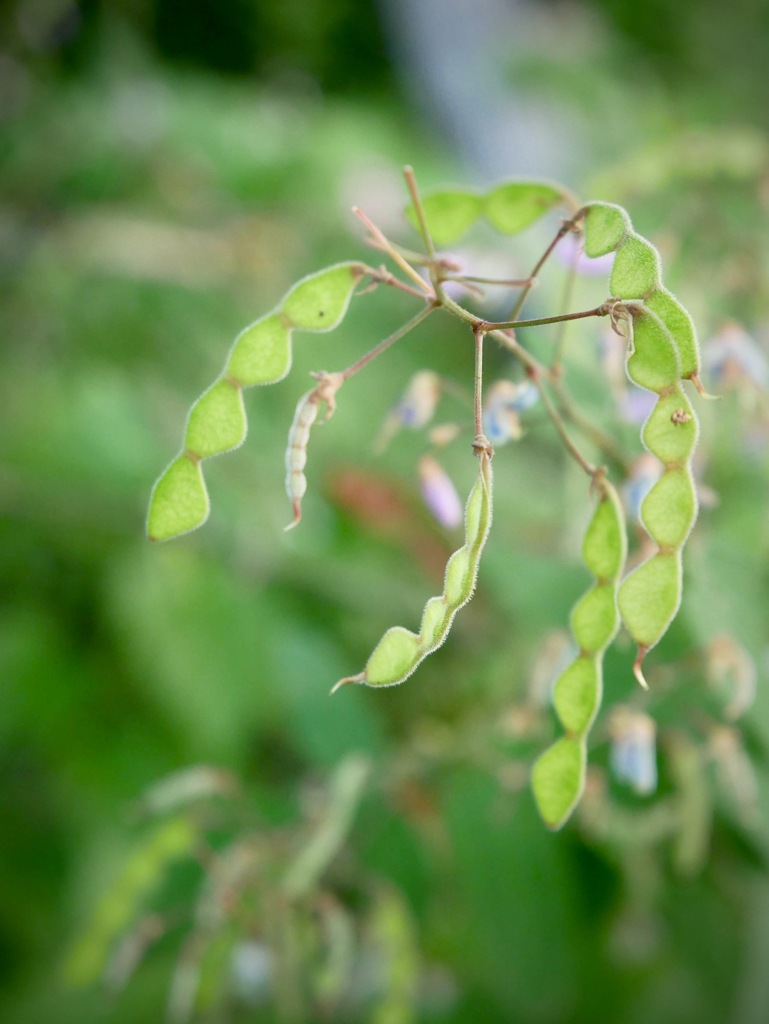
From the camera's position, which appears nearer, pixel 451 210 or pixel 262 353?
pixel 262 353

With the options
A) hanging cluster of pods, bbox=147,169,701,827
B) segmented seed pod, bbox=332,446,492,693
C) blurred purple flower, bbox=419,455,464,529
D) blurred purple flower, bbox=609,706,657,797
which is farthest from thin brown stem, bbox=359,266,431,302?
blurred purple flower, bbox=609,706,657,797

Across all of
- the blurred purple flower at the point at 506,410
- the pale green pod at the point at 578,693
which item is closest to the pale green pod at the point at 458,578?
the pale green pod at the point at 578,693

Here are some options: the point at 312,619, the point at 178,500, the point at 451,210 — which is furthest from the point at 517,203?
the point at 312,619

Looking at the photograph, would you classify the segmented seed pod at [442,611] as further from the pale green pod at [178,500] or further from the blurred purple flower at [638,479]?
the blurred purple flower at [638,479]

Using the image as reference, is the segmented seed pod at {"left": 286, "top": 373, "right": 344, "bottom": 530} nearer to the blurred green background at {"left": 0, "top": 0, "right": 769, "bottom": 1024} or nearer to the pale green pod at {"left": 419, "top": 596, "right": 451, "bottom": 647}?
the pale green pod at {"left": 419, "top": 596, "right": 451, "bottom": 647}

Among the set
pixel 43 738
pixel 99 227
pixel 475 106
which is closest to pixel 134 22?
pixel 475 106

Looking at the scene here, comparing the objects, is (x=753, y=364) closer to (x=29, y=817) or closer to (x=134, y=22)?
(x=29, y=817)

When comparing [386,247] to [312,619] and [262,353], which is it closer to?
[262,353]
